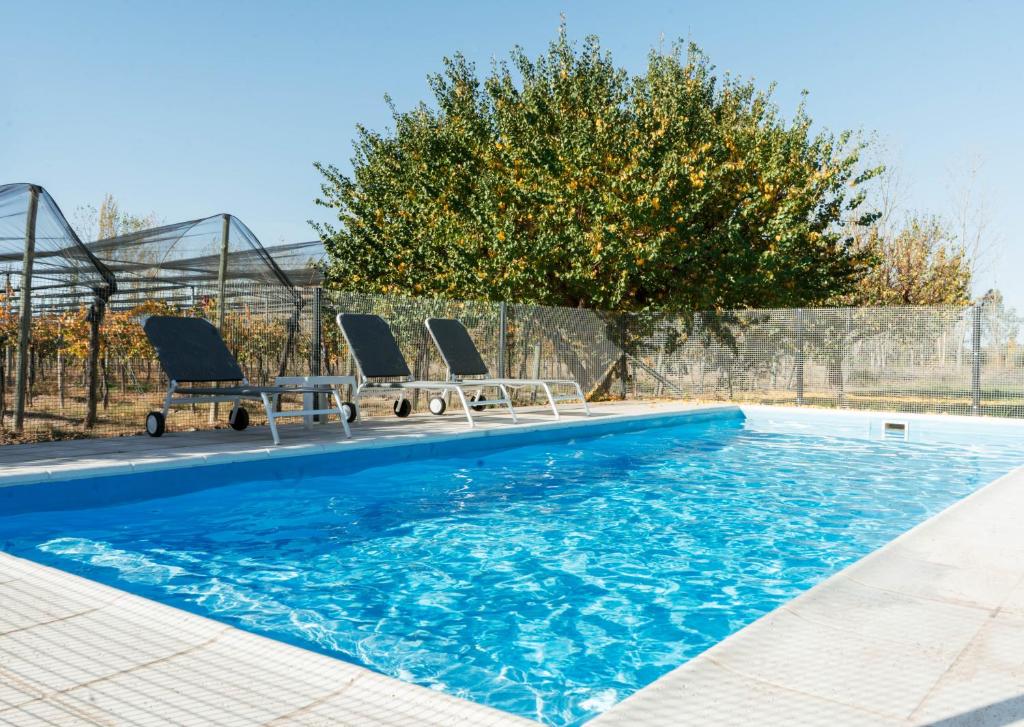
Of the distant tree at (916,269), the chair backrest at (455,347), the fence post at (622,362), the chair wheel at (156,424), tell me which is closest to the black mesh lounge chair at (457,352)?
the chair backrest at (455,347)

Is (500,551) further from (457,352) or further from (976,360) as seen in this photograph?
(976,360)

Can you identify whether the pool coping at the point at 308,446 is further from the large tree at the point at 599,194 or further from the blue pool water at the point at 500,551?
the large tree at the point at 599,194

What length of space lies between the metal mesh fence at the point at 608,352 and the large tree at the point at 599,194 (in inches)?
35.7

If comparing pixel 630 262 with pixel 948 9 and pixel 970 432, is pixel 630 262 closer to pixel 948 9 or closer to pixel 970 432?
pixel 970 432

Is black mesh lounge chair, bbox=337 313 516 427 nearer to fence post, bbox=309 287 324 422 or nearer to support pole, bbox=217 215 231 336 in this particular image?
fence post, bbox=309 287 324 422

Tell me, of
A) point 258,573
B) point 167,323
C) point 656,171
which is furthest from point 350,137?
point 258,573

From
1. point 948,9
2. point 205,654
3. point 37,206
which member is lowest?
point 205,654

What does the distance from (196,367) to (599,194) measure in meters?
7.62

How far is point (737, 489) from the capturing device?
6398 millimetres

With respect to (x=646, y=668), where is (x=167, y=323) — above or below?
above

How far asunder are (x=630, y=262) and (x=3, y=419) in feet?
29.0

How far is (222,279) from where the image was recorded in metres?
8.26

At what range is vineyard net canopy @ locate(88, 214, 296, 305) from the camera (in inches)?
322

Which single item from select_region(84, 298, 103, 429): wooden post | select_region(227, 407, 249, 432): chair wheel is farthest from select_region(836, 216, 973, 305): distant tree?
select_region(84, 298, 103, 429): wooden post
